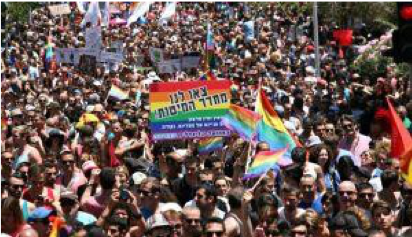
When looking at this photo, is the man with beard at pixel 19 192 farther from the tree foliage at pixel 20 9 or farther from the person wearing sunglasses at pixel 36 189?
the tree foliage at pixel 20 9

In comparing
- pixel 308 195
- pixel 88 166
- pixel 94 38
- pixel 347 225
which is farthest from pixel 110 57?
pixel 347 225

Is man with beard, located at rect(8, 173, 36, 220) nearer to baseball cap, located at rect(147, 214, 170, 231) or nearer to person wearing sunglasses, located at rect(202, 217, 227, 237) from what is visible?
baseball cap, located at rect(147, 214, 170, 231)

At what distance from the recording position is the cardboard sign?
45.6 ft

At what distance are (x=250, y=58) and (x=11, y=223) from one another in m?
17.5

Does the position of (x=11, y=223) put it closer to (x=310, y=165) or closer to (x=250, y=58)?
(x=310, y=165)

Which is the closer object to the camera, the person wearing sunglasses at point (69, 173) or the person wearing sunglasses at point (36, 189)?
the person wearing sunglasses at point (36, 189)

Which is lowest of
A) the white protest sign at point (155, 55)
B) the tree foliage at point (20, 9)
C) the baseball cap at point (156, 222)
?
the tree foliage at point (20, 9)

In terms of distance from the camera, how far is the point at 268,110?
14.2 m

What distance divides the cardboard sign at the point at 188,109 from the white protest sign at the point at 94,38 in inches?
347

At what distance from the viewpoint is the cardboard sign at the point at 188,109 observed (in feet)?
45.6

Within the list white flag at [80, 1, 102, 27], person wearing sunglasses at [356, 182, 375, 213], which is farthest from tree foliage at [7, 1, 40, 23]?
person wearing sunglasses at [356, 182, 375, 213]

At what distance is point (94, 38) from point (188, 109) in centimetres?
939

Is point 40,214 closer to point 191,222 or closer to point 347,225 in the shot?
point 191,222

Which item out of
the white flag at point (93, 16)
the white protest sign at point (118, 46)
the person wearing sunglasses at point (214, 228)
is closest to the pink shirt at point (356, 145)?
the person wearing sunglasses at point (214, 228)
